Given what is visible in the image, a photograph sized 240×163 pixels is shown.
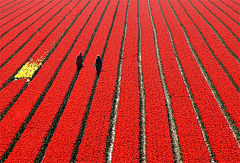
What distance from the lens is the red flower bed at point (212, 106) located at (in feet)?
26.7

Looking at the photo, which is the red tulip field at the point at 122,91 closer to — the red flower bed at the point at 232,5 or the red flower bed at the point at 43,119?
the red flower bed at the point at 43,119

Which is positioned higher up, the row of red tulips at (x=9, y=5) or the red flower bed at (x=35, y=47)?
the row of red tulips at (x=9, y=5)

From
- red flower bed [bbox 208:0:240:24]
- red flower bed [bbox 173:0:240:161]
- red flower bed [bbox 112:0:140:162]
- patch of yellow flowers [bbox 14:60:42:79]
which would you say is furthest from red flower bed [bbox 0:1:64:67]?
red flower bed [bbox 208:0:240:24]

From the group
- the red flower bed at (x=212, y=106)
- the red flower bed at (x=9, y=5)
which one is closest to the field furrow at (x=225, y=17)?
the red flower bed at (x=212, y=106)

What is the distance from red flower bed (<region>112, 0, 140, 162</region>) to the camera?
8.05m

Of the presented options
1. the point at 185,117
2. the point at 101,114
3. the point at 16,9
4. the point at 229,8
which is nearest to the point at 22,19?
the point at 16,9

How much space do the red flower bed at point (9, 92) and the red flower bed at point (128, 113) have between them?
6.58m

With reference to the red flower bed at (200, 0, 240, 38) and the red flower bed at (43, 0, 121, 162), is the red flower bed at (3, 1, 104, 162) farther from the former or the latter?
the red flower bed at (200, 0, 240, 38)

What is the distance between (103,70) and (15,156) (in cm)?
788

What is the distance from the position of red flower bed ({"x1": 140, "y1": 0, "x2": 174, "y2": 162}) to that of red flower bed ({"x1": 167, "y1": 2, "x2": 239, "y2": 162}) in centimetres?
198

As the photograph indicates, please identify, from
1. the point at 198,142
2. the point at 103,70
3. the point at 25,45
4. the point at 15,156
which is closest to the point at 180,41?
the point at 103,70

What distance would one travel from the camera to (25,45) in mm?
18109

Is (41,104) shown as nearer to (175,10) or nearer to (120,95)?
(120,95)

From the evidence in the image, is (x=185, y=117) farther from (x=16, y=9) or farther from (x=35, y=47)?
(x=16, y=9)
